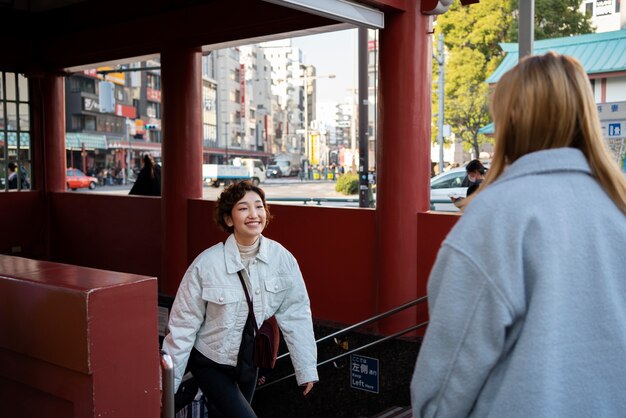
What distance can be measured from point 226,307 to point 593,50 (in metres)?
14.3

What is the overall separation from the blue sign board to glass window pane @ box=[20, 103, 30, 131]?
280 inches

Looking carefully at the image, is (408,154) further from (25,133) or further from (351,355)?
(25,133)

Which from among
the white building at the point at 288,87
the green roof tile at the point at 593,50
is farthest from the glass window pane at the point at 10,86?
the white building at the point at 288,87

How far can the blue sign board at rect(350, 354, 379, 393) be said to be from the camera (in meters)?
6.76

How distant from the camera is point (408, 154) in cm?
653

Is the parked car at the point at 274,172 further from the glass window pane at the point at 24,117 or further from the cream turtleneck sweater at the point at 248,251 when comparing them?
the cream turtleneck sweater at the point at 248,251

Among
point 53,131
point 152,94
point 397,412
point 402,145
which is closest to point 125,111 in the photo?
point 152,94

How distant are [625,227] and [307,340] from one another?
2.49 metres

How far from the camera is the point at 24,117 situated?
35.8 ft

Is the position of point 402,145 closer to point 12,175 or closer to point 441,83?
point 12,175

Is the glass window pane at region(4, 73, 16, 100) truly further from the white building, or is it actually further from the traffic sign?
the white building

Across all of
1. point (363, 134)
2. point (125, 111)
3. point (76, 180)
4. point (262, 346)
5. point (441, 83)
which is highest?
point (125, 111)

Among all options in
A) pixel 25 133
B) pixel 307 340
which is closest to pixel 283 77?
pixel 25 133

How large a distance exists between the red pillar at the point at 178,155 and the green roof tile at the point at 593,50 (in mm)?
7384
